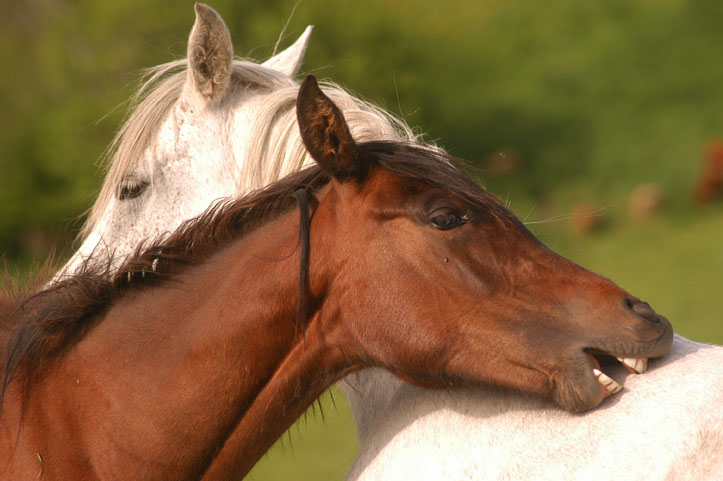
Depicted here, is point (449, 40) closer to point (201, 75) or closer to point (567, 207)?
point (567, 207)

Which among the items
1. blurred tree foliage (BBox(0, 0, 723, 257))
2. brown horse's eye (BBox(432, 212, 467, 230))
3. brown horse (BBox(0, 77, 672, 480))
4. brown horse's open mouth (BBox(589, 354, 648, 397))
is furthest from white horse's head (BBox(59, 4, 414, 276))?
blurred tree foliage (BBox(0, 0, 723, 257))

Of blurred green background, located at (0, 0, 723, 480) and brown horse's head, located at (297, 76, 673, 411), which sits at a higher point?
brown horse's head, located at (297, 76, 673, 411)

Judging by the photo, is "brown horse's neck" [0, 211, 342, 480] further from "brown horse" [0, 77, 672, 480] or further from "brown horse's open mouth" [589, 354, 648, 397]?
"brown horse's open mouth" [589, 354, 648, 397]

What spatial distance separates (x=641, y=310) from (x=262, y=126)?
1.63 meters

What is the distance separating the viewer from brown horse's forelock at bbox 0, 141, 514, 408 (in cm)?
250

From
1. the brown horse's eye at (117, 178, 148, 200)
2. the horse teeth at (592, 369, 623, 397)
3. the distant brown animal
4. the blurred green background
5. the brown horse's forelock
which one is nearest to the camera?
the horse teeth at (592, 369, 623, 397)

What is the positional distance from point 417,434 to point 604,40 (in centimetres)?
2985

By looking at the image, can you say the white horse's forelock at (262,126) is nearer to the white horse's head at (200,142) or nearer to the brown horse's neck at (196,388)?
the white horse's head at (200,142)

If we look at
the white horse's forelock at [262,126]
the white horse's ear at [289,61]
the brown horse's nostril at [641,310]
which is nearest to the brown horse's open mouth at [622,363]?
the brown horse's nostril at [641,310]

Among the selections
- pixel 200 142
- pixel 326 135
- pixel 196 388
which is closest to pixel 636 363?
pixel 326 135

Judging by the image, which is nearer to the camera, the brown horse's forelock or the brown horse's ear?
the brown horse's ear

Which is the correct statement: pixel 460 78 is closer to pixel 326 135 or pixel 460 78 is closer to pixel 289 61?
pixel 289 61

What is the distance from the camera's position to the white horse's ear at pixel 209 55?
123 inches

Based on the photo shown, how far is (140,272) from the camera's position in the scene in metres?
2.57
